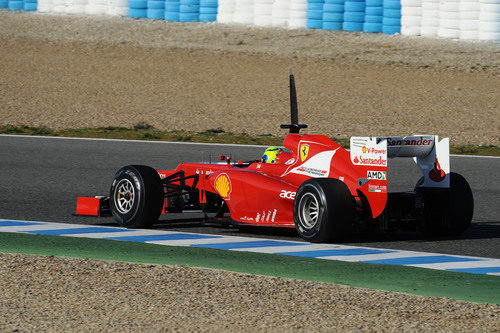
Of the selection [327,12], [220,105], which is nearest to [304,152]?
[220,105]

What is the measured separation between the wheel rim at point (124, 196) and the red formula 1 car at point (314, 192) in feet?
0.03

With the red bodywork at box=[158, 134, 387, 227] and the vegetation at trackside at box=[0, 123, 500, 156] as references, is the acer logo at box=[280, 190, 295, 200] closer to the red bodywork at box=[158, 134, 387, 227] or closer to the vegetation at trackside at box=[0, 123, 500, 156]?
the red bodywork at box=[158, 134, 387, 227]

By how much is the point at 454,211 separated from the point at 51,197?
4950mm

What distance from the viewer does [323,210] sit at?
28.2 ft

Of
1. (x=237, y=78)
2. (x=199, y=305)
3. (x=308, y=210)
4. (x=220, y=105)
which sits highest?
(x=237, y=78)

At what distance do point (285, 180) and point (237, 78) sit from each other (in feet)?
50.9

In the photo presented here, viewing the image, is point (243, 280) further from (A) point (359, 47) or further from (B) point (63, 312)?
(A) point (359, 47)

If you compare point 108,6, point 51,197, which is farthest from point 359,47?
point 51,197

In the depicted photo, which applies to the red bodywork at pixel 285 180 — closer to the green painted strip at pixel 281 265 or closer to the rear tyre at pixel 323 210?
the rear tyre at pixel 323 210

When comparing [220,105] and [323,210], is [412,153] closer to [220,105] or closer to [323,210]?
[323,210]

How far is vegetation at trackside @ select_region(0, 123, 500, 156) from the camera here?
690 inches

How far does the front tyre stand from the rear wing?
6.61ft

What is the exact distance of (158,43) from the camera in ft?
92.7

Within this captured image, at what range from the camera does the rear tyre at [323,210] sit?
8.58 metres
